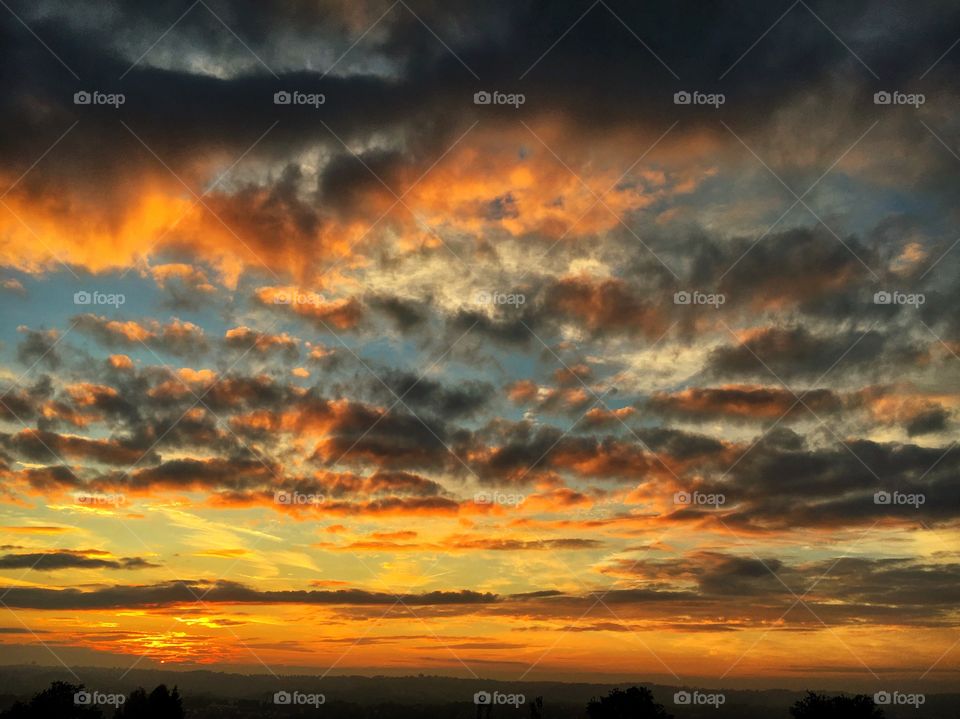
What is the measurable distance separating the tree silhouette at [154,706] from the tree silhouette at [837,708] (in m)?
55.8

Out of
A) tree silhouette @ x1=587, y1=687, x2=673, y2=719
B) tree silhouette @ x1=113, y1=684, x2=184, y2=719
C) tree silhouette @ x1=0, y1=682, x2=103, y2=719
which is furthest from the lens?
tree silhouette @ x1=587, y1=687, x2=673, y2=719

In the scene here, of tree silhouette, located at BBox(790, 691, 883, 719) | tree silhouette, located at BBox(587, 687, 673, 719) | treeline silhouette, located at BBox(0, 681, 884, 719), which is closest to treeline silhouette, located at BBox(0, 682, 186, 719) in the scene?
treeline silhouette, located at BBox(0, 681, 884, 719)

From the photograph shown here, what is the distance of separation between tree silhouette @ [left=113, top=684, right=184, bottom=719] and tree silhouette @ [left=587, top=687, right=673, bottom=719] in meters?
40.3

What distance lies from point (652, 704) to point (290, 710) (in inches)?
3679

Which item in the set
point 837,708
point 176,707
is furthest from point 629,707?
point 176,707

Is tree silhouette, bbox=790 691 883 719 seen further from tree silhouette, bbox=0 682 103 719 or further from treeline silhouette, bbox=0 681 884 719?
tree silhouette, bbox=0 682 103 719

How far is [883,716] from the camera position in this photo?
73.5 meters

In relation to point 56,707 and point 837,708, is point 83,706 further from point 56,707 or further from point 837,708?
point 837,708

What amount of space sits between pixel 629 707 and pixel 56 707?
5193 centimetres

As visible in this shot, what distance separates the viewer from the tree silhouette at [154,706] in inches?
2876

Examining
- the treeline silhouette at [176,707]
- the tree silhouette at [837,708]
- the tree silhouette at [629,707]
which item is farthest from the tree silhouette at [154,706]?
the tree silhouette at [837,708]

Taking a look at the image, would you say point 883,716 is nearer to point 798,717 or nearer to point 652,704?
point 798,717

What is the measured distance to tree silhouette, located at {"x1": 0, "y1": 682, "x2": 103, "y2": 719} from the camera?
6800 centimetres

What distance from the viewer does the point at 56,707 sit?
228 ft
